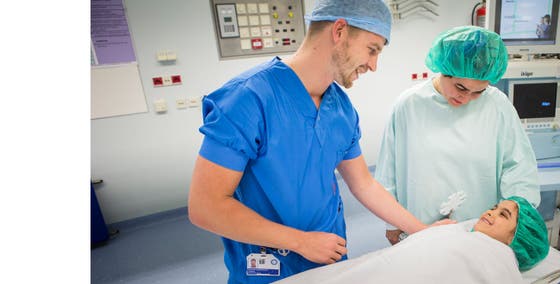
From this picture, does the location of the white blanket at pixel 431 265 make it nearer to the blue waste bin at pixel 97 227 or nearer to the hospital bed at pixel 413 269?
the hospital bed at pixel 413 269

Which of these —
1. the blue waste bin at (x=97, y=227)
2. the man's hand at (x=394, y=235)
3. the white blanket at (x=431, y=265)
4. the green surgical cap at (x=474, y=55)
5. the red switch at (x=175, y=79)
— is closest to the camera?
the white blanket at (x=431, y=265)

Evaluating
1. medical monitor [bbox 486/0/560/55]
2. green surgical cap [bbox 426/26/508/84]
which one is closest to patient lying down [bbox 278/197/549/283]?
green surgical cap [bbox 426/26/508/84]

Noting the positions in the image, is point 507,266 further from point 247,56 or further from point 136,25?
point 136,25

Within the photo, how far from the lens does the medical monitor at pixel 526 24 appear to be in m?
1.55

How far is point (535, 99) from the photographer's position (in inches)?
64.3

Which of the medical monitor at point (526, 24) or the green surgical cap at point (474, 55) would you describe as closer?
the green surgical cap at point (474, 55)

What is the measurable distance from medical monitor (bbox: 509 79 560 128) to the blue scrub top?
1238 mm

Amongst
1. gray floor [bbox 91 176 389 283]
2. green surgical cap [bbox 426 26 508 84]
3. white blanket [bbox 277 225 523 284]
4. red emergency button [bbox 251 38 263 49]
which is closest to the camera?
white blanket [bbox 277 225 523 284]

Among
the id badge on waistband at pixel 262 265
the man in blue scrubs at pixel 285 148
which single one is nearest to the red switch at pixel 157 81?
the man in blue scrubs at pixel 285 148

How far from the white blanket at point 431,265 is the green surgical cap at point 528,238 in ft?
0.39

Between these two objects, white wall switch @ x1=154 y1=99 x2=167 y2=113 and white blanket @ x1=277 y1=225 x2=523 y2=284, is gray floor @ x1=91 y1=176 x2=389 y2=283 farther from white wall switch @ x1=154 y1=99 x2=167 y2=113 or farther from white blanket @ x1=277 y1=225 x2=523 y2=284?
white blanket @ x1=277 y1=225 x2=523 y2=284

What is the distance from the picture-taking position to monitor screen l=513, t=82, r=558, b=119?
1620 millimetres
